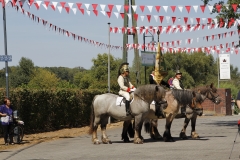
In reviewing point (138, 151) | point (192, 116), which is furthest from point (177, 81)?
point (138, 151)

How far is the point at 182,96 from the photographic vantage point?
62.0ft

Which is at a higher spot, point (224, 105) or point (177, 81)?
point (177, 81)

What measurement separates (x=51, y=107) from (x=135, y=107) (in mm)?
10564

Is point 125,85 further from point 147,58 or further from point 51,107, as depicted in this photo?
point 147,58

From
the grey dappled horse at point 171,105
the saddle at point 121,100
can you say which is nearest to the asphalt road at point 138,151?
the grey dappled horse at point 171,105

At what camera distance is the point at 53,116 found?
2809cm

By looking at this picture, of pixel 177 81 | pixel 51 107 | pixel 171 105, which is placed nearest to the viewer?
pixel 171 105

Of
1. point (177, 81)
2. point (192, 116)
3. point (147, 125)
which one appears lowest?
point (147, 125)

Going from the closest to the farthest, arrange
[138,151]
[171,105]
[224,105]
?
[138,151]
[171,105]
[224,105]

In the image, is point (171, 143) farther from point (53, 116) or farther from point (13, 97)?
point (53, 116)

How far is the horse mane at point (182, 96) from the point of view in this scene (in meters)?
18.8

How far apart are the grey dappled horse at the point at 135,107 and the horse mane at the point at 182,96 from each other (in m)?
0.82

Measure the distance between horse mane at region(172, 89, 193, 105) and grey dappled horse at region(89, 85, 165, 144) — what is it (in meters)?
0.82

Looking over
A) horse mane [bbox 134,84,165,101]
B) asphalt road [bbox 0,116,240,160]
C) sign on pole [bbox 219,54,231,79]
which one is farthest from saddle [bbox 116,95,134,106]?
sign on pole [bbox 219,54,231,79]
